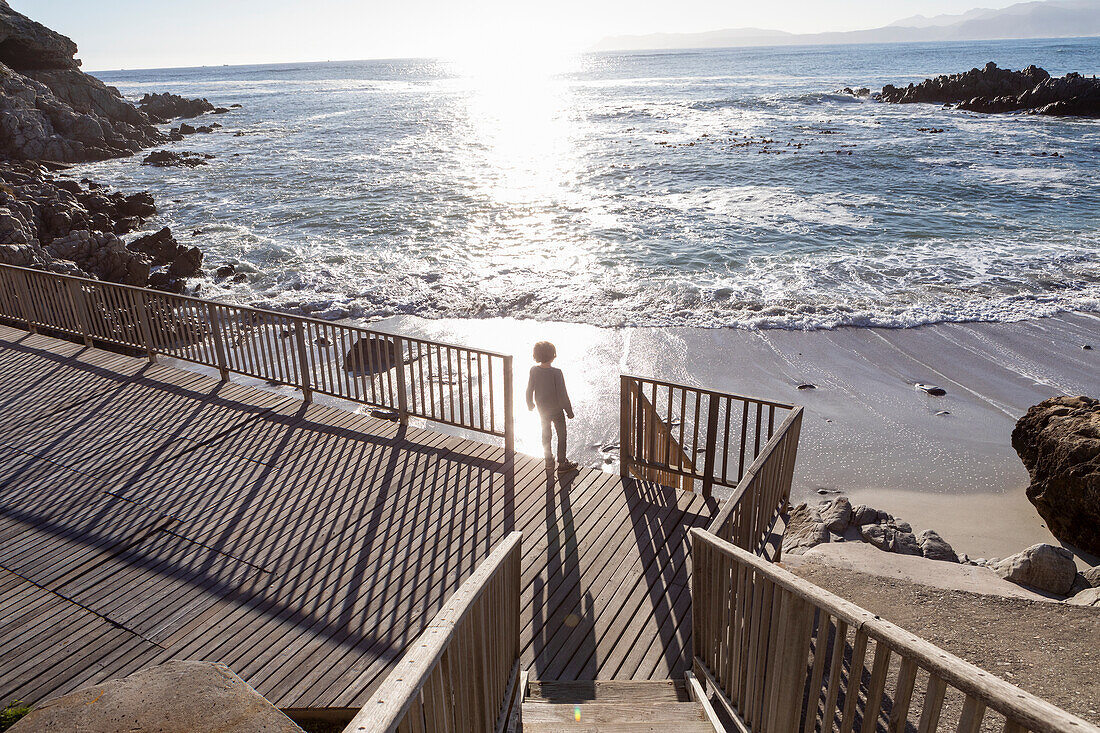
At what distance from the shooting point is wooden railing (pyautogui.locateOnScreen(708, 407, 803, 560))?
4703mm

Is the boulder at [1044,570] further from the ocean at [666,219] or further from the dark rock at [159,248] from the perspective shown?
the dark rock at [159,248]

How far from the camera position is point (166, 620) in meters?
5.54

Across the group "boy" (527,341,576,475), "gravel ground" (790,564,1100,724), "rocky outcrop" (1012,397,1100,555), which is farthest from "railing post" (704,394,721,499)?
"rocky outcrop" (1012,397,1100,555)

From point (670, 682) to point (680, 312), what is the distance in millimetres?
13925

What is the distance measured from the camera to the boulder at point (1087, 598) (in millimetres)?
6264

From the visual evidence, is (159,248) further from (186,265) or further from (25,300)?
(25,300)

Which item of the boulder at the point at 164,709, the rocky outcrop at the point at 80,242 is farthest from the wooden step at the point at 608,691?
the rocky outcrop at the point at 80,242

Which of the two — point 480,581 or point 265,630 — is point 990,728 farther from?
point 265,630

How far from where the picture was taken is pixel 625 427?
25.5ft

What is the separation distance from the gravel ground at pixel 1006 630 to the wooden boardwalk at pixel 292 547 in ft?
5.60

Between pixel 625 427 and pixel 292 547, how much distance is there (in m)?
3.70

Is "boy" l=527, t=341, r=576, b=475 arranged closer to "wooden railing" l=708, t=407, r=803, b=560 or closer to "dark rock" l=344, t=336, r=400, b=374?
"dark rock" l=344, t=336, r=400, b=374

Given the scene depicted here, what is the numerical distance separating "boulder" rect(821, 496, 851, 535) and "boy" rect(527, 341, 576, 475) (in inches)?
124

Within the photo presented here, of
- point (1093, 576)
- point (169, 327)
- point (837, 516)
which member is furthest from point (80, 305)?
point (1093, 576)
